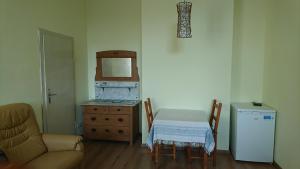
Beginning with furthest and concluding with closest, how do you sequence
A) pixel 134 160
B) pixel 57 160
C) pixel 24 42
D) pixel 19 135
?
1. pixel 134 160
2. pixel 24 42
3. pixel 19 135
4. pixel 57 160

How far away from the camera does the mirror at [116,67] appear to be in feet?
14.3

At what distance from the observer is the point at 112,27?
14.4 feet

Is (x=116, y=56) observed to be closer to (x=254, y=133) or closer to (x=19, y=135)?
(x=19, y=135)

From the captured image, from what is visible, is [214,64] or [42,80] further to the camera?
[214,64]

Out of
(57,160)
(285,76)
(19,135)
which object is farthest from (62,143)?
(285,76)

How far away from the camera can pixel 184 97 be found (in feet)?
11.8

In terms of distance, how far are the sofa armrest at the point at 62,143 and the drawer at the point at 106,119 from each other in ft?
4.26

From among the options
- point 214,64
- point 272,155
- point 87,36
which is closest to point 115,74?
point 87,36

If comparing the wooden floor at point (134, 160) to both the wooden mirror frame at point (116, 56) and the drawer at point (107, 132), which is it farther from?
the wooden mirror frame at point (116, 56)

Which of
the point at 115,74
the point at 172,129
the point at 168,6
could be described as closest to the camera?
the point at 172,129

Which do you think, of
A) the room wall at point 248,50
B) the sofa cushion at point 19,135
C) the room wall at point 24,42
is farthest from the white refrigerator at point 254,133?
the room wall at point 24,42

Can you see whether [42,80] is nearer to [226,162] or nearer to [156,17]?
[156,17]

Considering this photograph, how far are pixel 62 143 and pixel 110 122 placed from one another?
1368 millimetres

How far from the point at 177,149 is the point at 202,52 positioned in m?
1.70
